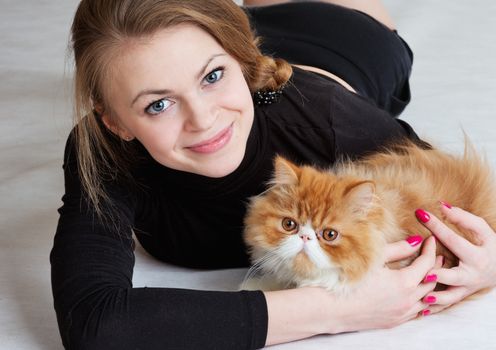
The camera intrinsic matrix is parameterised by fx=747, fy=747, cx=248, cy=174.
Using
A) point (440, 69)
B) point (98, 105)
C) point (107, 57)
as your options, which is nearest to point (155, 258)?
point (98, 105)

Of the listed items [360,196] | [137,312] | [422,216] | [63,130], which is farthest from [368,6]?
[137,312]

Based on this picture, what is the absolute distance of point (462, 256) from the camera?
1.72m

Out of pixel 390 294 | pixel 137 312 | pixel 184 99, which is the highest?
pixel 184 99

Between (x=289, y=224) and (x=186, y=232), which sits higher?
(x=289, y=224)

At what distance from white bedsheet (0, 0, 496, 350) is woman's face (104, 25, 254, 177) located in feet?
1.42

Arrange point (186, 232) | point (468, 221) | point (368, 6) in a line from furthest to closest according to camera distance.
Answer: point (368, 6)
point (186, 232)
point (468, 221)

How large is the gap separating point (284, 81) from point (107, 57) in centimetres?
55

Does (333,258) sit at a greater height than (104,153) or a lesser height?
greater

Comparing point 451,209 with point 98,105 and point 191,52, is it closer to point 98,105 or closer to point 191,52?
point 191,52

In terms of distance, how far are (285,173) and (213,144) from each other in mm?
200

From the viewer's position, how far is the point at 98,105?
6.00ft

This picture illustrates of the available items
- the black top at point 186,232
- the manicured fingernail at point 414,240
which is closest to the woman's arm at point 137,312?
the black top at point 186,232

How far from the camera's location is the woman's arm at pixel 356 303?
1.61 metres

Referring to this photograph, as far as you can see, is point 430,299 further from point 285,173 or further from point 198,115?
point 198,115
